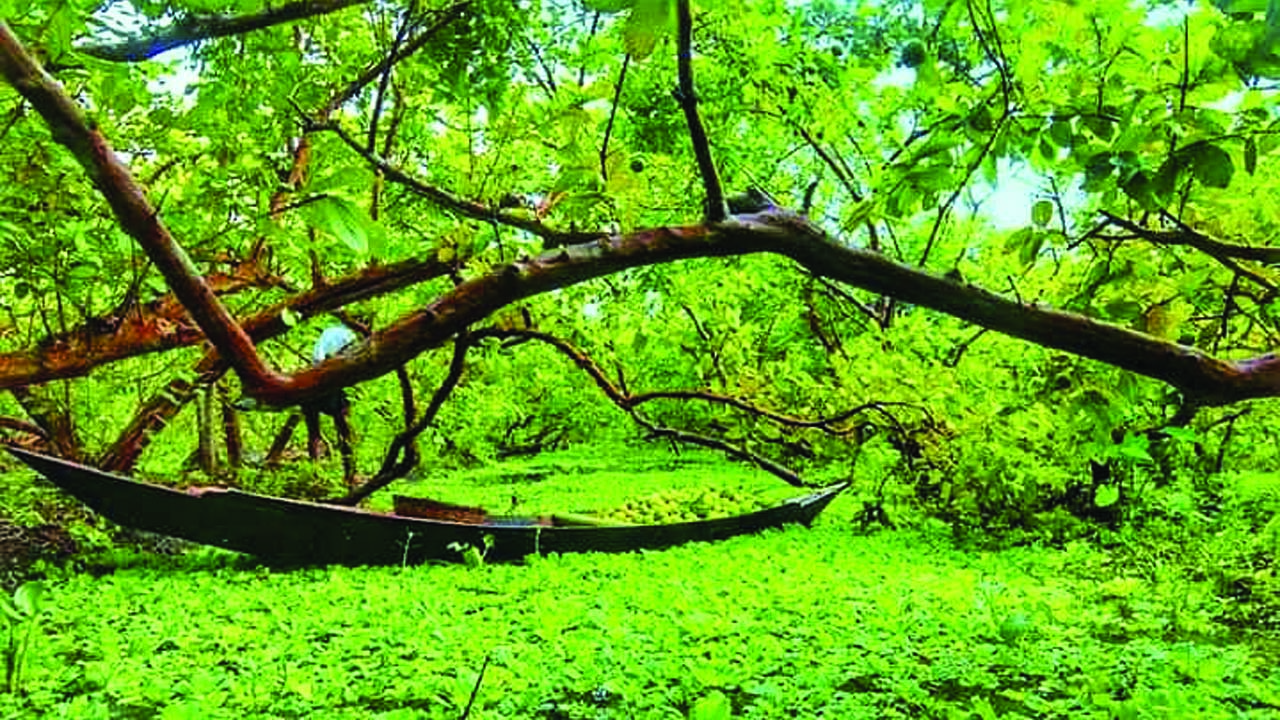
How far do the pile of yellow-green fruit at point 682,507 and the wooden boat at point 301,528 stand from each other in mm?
590

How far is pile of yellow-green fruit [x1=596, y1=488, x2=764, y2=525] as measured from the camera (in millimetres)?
4293

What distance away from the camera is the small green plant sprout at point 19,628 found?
1.85m

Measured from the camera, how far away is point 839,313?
259 inches

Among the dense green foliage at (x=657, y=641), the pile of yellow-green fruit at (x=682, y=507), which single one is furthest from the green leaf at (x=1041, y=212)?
the pile of yellow-green fruit at (x=682, y=507)

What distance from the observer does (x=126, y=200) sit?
932 millimetres

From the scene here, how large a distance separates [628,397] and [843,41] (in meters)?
4.50

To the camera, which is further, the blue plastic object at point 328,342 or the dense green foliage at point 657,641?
the dense green foliage at point 657,641

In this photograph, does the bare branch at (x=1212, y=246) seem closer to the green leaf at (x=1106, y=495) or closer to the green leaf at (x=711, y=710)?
the green leaf at (x=711, y=710)

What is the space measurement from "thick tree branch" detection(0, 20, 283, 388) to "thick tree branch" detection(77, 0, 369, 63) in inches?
19.2

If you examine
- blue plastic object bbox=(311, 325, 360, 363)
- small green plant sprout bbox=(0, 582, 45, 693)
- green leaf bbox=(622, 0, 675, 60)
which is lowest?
small green plant sprout bbox=(0, 582, 45, 693)

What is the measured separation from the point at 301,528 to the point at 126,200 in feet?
8.15

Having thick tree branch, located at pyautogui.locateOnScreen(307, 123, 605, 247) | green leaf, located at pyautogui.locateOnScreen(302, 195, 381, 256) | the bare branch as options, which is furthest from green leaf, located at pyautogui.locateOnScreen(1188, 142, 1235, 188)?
thick tree branch, located at pyautogui.locateOnScreen(307, 123, 605, 247)

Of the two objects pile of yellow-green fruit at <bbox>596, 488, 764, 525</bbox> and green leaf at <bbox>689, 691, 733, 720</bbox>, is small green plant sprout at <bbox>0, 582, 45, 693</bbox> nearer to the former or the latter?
green leaf at <bbox>689, 691, 733, 720</bbox>

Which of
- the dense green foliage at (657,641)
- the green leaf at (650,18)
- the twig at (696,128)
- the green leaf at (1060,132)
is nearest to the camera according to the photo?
the green leaf at (650,18)
